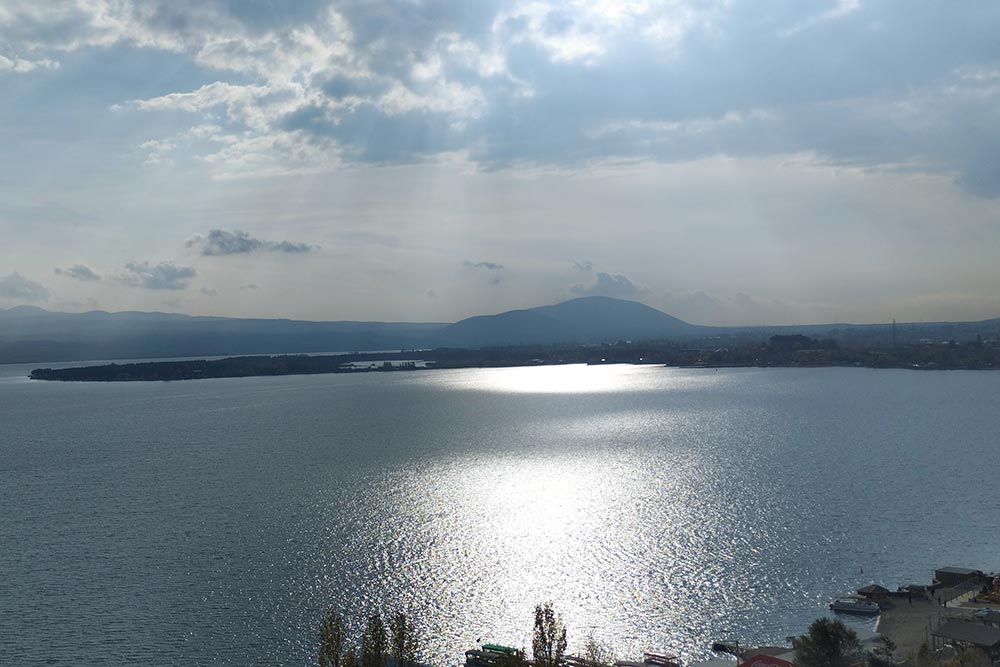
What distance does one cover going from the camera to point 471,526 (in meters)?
16.1

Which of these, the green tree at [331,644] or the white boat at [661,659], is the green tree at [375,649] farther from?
the white boat at [661,659]

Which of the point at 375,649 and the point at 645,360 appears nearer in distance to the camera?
the point at 375,649

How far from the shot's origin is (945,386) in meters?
47.4

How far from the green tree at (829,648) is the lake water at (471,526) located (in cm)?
136

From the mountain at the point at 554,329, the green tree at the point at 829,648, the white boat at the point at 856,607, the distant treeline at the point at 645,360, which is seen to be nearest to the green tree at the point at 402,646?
the green tree at the point at 829,648

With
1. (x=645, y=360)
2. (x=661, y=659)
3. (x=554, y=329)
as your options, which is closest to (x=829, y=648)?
(x=661, y=659)

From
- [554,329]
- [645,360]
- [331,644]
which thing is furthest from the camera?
[554,329]

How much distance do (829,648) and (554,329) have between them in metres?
170

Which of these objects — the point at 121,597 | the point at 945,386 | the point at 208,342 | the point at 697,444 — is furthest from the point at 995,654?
the point at 208,342

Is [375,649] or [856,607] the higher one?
[375,649]

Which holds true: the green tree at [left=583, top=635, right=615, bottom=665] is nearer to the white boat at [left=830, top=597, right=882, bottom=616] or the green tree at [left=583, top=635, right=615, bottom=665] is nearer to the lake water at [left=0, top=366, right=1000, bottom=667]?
the lake water at [left=0, top=366, right=1000, bottom=667]

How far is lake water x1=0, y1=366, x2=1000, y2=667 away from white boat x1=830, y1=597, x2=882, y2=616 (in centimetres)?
25

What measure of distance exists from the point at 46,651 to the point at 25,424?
104 ft

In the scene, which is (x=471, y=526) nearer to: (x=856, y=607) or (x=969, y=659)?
(x=856, y=607)
